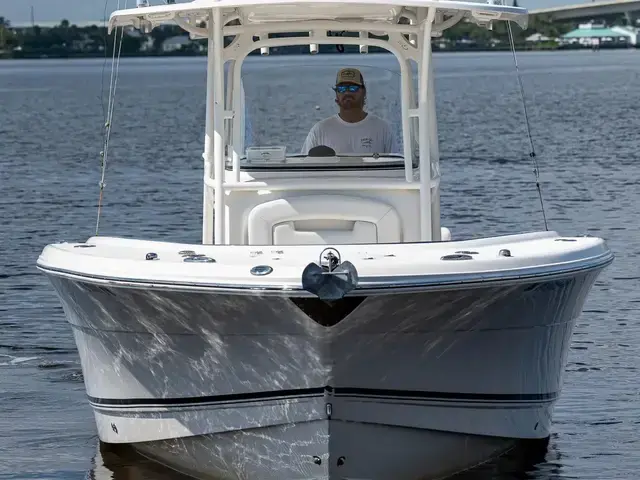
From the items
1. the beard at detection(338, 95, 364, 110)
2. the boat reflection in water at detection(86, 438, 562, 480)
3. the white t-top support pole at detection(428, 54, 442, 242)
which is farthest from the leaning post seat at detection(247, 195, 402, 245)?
the boat reflection in water at detection(86, 438, 562, 480)

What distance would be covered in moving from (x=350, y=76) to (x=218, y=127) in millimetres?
1123

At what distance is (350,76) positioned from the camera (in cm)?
1059

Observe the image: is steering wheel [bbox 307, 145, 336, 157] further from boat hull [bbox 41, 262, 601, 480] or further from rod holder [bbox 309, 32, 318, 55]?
boat hull [bbox 41, 262, 601, 480]

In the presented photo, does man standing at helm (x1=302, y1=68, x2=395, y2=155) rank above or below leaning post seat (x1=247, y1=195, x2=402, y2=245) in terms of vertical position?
above

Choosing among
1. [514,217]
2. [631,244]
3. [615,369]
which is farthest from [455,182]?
[615,369]

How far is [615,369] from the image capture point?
12.7 m

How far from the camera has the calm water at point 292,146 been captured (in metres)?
10.6

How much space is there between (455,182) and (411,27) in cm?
1727

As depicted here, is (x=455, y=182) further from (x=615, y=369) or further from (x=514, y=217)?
(x=615, y=369)

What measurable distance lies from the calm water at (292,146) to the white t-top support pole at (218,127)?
0.56 metres

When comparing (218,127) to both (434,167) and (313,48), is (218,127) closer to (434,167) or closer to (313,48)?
(313,48)

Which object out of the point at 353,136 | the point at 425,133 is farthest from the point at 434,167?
the point at 353,136

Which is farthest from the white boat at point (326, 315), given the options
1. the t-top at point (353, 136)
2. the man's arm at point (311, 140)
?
the man's arm at point (311, 140)

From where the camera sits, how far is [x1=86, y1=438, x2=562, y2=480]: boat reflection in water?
379 inches
